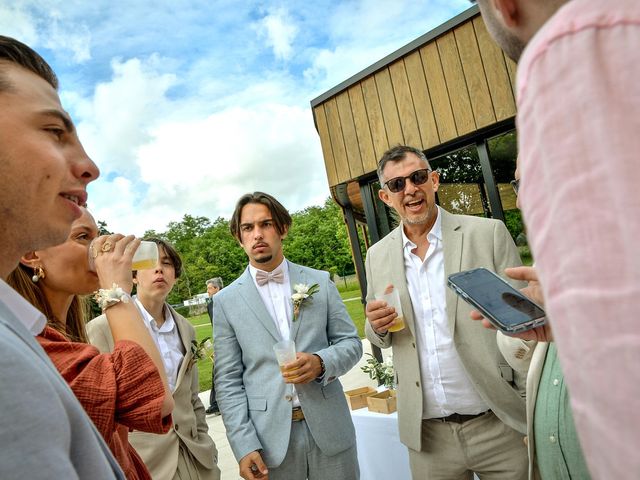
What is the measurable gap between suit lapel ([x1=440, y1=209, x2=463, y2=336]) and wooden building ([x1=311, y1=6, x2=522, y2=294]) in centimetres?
228

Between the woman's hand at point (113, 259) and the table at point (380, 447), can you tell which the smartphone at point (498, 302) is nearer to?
the woman's hand at point (113, 259)

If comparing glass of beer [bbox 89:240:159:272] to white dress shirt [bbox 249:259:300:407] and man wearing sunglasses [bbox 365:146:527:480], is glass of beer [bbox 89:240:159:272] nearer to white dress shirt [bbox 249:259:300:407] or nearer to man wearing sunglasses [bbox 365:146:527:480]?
white dress shirt [bbox 249:259:300:407]

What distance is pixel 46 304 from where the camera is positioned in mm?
1857

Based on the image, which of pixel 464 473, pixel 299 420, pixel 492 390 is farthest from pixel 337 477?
pixel 492 390

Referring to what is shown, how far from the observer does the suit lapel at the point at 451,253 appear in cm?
263

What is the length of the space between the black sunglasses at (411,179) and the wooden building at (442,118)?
212 centimetres

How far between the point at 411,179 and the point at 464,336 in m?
1.14

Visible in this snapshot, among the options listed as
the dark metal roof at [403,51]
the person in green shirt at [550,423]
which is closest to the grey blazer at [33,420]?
the person in green shirt at [550,423]

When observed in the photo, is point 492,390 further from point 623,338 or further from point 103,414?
point 623,338

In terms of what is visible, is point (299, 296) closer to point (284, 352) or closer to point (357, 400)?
point (284, 352)

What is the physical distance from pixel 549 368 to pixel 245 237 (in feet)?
7.50

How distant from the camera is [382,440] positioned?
3621mm

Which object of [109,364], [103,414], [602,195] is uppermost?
[602,195]

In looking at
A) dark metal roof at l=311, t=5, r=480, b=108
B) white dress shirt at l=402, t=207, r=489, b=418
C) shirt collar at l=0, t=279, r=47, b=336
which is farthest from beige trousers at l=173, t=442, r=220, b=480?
dark metal roof at l=311, t=5, r=480, b=108
